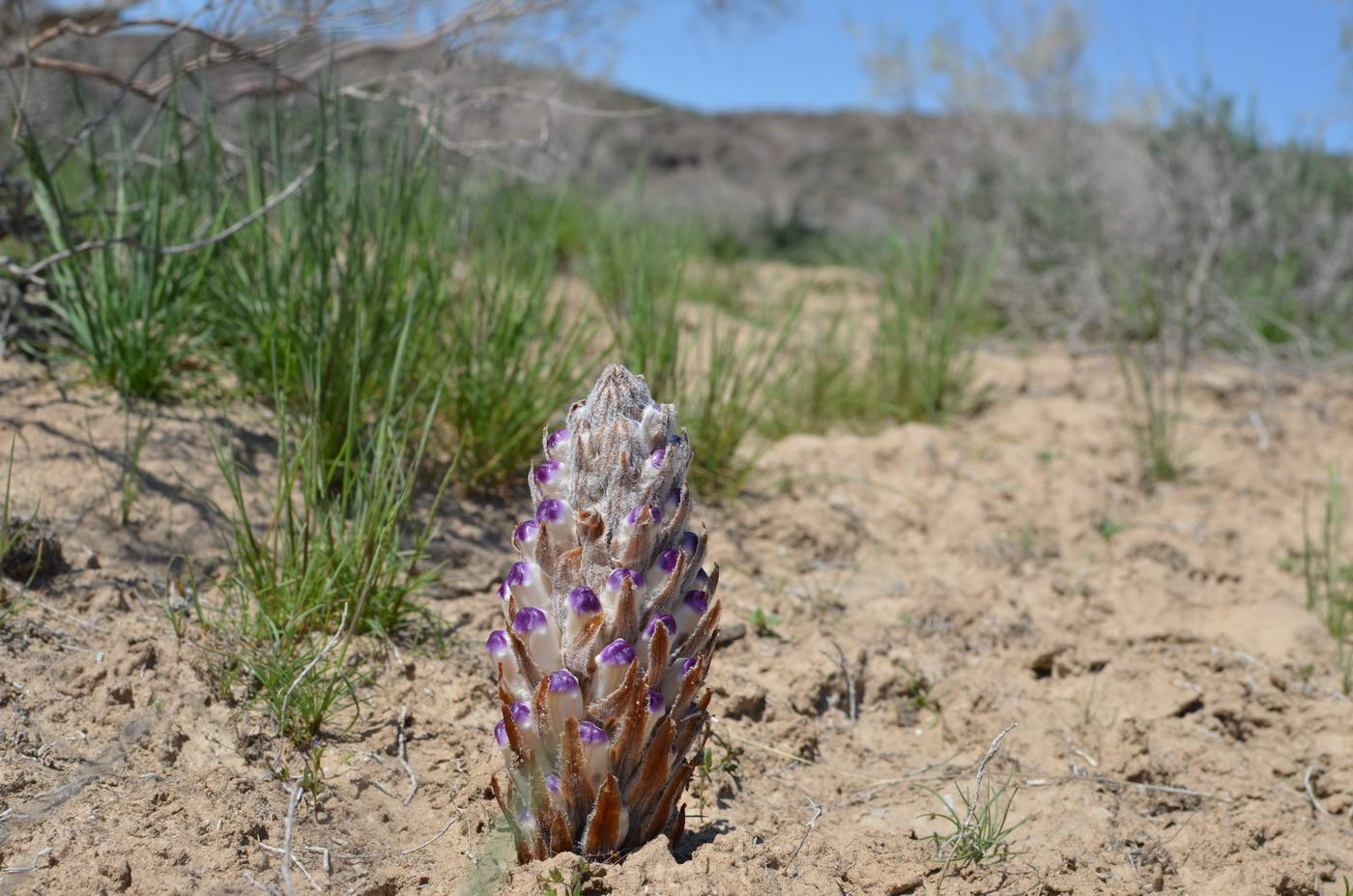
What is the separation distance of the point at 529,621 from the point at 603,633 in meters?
0.11

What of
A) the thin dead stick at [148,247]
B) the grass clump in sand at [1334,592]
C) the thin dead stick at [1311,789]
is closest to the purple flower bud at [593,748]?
the thin dead stick at [148,247]

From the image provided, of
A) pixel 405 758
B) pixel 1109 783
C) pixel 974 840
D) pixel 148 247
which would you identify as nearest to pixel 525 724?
pixel 405 758

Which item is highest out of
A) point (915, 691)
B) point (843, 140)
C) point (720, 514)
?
point (843, 140)

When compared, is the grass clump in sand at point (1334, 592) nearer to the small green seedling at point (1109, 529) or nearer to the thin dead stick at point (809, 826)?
the small green seedling at point (1109, 529)

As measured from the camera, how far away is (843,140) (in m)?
16.6

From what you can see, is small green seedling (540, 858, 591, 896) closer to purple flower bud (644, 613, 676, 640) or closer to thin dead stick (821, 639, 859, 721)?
purple flower bud (644, 613, 676, 640)

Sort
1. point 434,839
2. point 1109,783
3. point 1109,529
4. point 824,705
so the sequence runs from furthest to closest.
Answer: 1. point 1109,529
2. point 824,705
3. point 1109,783
4. point 434,839

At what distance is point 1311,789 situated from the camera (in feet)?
7.72

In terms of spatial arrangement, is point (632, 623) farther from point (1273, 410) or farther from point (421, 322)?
point (1273, 410)

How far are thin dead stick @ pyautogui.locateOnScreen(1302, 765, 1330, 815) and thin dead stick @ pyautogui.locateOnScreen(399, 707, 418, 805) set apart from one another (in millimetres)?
1908

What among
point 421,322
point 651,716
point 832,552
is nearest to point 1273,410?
point 832,552

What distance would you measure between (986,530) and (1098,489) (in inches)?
25.4

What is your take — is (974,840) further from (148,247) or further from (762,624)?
(148,247)

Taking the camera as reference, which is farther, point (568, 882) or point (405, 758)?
point (405, 758)
